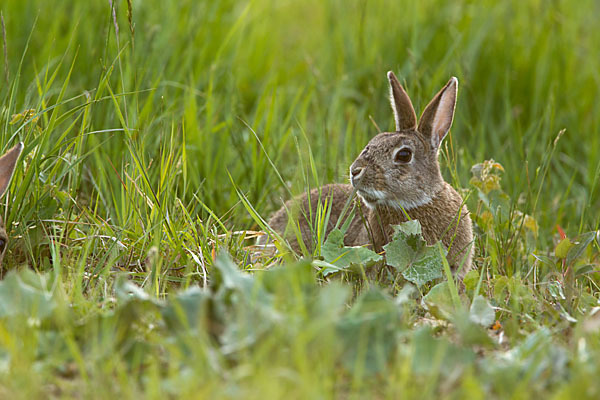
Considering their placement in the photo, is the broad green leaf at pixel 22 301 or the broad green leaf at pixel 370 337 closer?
the broad green leaf at pixel 370 337

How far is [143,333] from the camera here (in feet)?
8.52

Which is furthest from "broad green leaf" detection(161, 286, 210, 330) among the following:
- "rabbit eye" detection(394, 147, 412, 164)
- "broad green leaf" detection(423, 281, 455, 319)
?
"rabbit eye" detection(394, 147, 412, 164)

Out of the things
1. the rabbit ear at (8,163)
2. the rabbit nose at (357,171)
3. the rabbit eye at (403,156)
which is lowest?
the rabbit nose at (357,171)

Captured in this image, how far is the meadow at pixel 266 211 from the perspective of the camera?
2.29 m

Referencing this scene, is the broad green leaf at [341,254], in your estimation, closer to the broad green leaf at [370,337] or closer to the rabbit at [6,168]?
the broad green leaf at [370,337]

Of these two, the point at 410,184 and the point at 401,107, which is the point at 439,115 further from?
the point at 410,184

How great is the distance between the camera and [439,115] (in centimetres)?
427

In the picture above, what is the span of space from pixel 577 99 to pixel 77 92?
3850mm

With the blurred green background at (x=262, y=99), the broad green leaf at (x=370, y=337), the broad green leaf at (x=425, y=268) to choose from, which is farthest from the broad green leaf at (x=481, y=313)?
the blurred green background at (x=262, y=99)

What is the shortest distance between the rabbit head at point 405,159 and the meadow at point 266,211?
265 mm

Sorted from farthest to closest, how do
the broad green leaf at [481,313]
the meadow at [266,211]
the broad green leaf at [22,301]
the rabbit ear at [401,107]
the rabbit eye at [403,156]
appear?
the rabbit ear at [401,107] < the rabbit eye at [403,156] < the broad green leaf at [481,313] < the broad green leaf at [22,301] < the meadow at [266,211]

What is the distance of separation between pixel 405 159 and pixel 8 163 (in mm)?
1978

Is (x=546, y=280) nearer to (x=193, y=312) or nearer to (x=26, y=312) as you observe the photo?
(x=193, y=312)

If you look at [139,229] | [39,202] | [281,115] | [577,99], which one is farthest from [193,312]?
[577,99]
